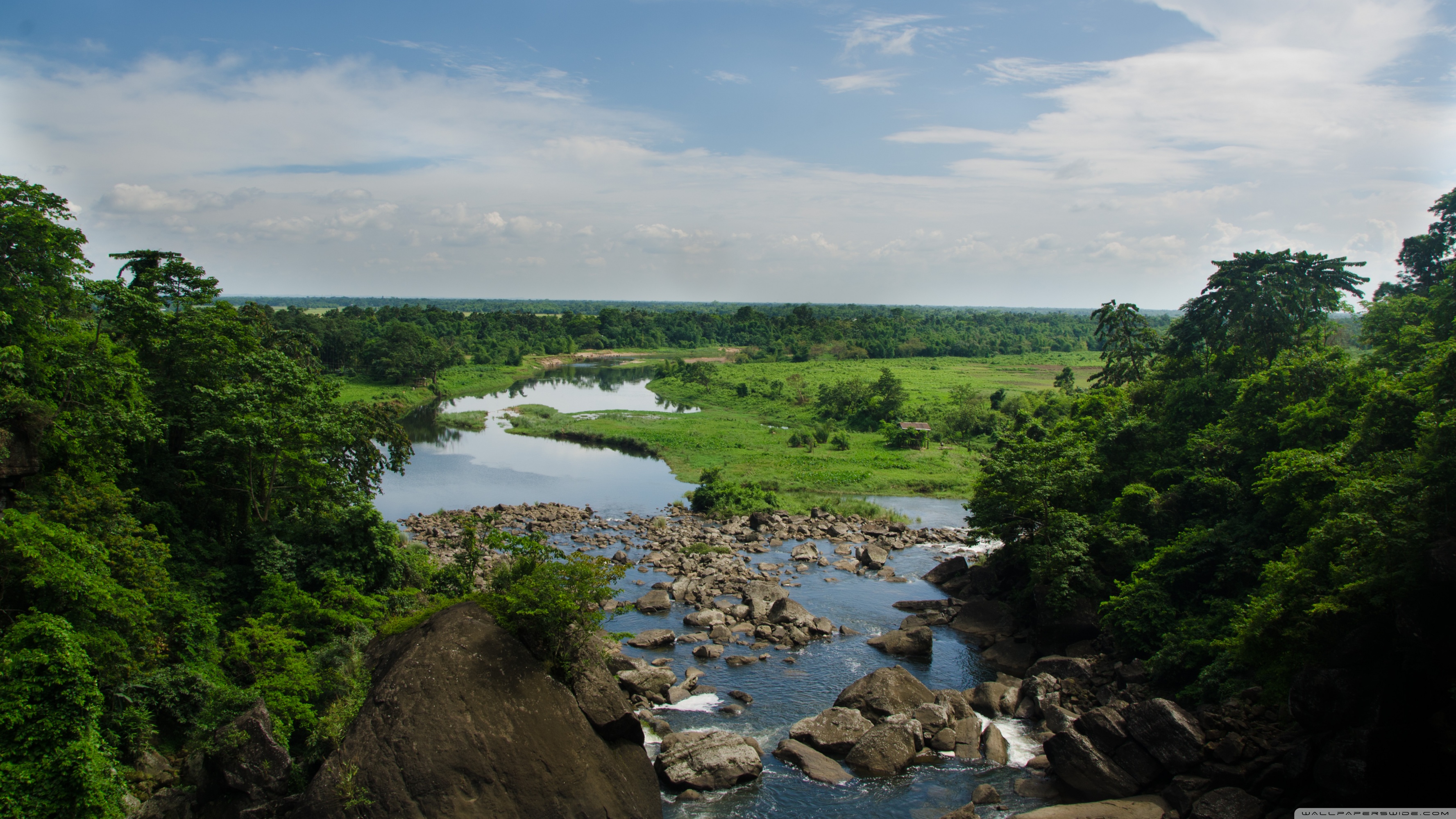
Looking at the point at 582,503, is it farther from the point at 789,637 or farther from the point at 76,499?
the point at 76,499

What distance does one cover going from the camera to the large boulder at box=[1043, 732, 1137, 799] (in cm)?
1948

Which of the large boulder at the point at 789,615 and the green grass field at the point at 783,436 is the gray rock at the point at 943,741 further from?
the green grass field at the point at 783,436

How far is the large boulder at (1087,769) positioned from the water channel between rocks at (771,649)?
1.26 m

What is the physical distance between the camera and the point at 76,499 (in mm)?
19844

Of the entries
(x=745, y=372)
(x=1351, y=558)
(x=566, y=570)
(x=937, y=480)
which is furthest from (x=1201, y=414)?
(x=745, y=372)

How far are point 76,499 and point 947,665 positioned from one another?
89.2ft

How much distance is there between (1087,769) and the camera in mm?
19797

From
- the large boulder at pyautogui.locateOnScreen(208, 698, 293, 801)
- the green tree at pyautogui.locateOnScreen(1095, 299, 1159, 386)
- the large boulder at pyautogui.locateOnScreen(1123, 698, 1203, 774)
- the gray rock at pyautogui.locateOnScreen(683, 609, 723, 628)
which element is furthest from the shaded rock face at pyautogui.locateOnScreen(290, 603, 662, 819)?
the green tree at pyautogui.locateOnScreen(1095, 299, 1159, 386)

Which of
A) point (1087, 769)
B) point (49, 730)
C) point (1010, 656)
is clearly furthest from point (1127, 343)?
point (49, 730)

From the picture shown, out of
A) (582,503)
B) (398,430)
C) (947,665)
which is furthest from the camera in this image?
(582,503)

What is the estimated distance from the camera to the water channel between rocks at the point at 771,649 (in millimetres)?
19922

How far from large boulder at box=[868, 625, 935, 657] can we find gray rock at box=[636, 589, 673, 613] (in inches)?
342

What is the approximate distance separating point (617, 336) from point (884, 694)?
147690mm

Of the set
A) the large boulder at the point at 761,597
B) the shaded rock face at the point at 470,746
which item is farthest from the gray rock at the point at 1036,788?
the large boulder at the point at 761,597
